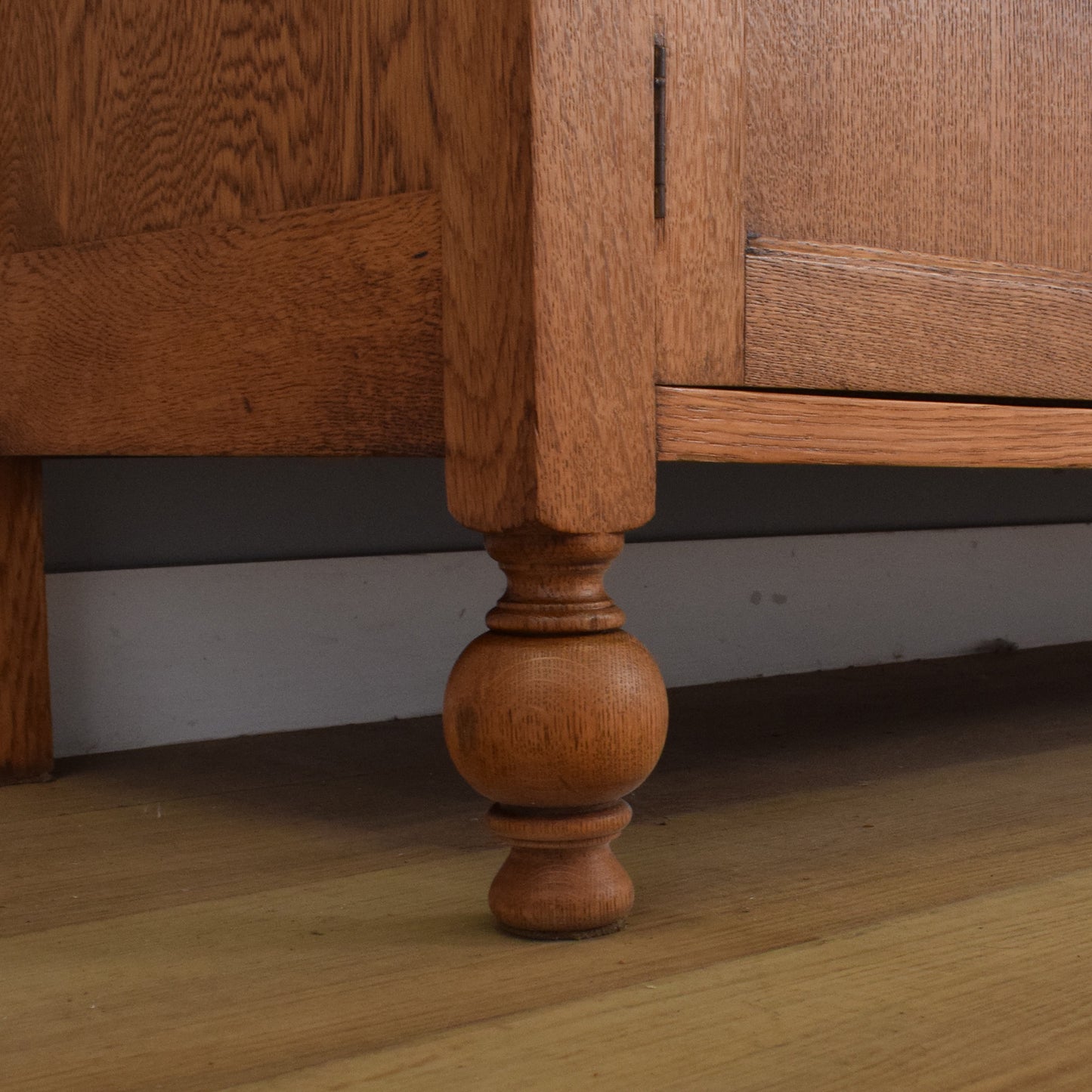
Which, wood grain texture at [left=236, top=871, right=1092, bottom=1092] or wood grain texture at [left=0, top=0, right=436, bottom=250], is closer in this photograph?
wood grain texture at [left=236, top=871, right=1092, bottom=1092]

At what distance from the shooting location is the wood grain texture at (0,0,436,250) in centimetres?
69

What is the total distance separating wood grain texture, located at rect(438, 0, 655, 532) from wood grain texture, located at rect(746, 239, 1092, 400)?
10 cm

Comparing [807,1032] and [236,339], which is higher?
[236,339]

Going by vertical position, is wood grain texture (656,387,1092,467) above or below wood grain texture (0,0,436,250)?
A: below

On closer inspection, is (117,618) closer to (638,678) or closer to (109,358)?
(109,358)

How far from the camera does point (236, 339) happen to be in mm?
766

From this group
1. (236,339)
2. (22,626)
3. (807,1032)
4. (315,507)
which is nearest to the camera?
(807,1032)

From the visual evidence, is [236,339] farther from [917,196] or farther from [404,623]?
[404,623]

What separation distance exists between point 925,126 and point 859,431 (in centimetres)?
18

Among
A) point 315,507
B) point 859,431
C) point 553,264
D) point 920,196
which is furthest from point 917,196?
point 315,507

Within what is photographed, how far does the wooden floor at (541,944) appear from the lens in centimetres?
54

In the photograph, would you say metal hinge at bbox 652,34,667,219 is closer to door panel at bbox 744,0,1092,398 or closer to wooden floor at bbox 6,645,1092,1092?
door panel at bbox 744,0,1092,398

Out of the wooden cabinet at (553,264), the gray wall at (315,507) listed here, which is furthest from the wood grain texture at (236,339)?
the gray wall at (315,507)

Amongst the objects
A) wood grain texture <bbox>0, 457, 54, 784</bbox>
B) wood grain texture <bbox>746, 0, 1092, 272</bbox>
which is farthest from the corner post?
wood grain texture <bbox>0, 457, 54, 784</bbox>
